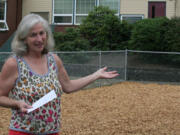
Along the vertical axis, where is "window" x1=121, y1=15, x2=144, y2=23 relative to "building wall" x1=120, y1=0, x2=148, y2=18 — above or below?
below

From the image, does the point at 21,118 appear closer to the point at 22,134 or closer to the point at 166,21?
the point at 22,134

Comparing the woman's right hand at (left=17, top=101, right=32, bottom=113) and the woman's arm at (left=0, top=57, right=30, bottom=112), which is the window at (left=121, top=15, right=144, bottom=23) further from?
the woman's right hand at (left=17, top=101, right=32, bottom=113)

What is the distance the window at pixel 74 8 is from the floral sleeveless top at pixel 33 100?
15.7m

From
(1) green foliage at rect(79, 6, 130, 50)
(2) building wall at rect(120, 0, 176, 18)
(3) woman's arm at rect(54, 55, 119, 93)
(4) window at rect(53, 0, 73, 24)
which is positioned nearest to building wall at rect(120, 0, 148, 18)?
(2) building wall at rect(120, 0, 176, 18)

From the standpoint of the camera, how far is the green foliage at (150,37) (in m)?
13.9

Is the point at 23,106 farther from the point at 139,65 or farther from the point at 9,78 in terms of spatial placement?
the point at 139,65

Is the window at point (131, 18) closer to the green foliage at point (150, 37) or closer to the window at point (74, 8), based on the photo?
the window at point (74, 8)

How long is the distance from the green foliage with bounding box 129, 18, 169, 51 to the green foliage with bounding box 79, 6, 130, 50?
1420mm

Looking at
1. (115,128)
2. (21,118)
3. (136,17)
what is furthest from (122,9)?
(21,118)

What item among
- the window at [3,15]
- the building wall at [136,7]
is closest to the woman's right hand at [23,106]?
the building wall at [136,7]

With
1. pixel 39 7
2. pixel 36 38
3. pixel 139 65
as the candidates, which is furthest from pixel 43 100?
Result: pixel 39 7

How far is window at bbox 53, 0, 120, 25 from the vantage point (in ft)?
59.3

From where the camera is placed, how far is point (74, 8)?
61.0 ft

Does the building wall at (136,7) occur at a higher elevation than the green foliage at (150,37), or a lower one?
higher
